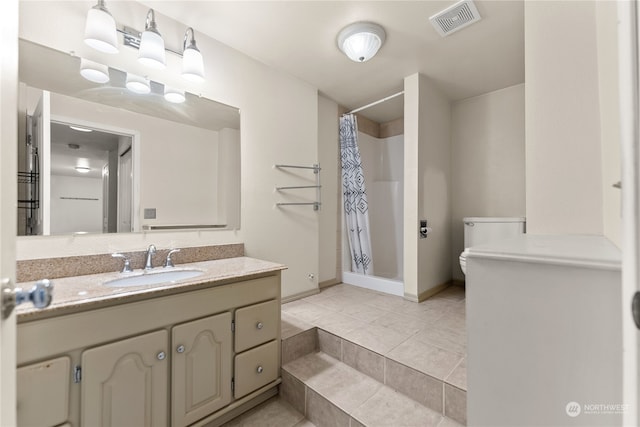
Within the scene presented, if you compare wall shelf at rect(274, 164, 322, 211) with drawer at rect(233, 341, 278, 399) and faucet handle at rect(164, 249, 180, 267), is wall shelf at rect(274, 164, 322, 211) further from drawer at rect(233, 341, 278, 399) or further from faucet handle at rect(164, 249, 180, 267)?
drawer at rect(233, 341, 278, 399)

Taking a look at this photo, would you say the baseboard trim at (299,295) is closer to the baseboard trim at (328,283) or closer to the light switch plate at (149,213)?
the baseboard trim at (328,283)

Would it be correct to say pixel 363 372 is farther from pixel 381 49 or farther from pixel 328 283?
pixel 381 49

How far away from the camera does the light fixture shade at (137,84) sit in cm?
150

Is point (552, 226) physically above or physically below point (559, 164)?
below

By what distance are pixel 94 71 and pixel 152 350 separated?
148cm

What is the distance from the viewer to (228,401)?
1330 millimetres

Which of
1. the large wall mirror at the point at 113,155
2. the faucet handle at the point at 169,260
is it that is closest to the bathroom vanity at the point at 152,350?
the faucet handle at the point at 169,260

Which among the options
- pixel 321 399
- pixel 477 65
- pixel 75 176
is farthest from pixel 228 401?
pixel 477 65

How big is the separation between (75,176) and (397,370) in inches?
81.4

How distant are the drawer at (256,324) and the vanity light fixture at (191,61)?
1.50 m

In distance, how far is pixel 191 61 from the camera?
5.38 ft

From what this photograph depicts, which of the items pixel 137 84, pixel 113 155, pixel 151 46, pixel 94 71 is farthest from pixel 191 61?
pixel 113 155

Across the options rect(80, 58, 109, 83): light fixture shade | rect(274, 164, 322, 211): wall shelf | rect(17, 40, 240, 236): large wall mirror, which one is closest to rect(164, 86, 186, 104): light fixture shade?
rect(17, 40, 240, 236): large wall mirror

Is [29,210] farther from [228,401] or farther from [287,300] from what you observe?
[287,300]
